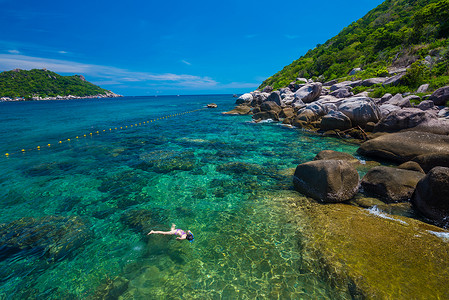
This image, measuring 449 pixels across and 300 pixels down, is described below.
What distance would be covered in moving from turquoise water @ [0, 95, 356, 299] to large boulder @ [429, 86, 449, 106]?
14.7 meters

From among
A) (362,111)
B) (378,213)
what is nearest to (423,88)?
(362,111)

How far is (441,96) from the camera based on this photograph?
1778 centimetres

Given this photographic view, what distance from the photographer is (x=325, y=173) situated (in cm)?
870

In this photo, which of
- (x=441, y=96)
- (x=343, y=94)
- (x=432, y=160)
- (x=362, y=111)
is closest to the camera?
(x=432, y=160)

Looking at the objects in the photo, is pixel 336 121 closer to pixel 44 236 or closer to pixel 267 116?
pixel 267 116

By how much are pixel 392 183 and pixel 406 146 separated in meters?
5.38

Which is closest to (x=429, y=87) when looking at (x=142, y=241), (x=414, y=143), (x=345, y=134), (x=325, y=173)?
(x=345, y=134)

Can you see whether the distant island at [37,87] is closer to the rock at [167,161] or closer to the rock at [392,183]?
the rock at [167,161]

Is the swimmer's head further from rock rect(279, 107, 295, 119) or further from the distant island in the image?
the distant island

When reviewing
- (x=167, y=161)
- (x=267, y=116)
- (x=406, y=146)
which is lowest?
(x=167, y=161)

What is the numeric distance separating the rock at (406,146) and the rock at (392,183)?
3.84 m

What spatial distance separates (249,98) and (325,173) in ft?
176

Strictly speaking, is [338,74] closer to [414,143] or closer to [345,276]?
[414,143]

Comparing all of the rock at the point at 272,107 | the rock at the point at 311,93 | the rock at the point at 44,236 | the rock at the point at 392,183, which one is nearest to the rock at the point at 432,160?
the rock at the point at 392,183
